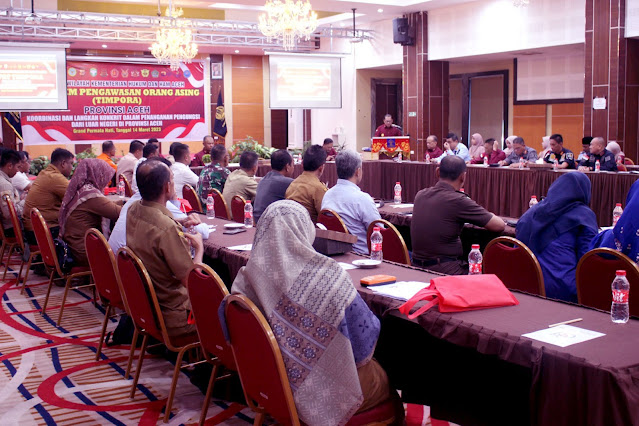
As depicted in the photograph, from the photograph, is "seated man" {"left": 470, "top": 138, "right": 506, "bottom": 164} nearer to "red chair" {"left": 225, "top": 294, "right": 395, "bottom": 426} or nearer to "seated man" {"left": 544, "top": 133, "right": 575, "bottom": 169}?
"seated man" {"left": 544, "top": 133, "right": 575, "bottom": 169}

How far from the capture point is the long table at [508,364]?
1.95 metres

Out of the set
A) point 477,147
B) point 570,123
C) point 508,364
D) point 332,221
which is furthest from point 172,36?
point 508,364

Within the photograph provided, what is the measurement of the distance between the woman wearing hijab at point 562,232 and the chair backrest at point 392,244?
74 centimetres

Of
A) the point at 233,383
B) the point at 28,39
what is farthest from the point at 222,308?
the point at 28,39

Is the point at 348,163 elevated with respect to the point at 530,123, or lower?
lower

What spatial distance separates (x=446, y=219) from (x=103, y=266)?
2.07 metres

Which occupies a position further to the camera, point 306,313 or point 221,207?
point 221,207

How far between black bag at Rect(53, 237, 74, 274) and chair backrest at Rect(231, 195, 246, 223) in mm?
1739

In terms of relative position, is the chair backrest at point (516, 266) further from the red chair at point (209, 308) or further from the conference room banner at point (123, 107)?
the conference room banner at point (123, 107)

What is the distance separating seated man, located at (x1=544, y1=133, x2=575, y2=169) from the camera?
369 inches

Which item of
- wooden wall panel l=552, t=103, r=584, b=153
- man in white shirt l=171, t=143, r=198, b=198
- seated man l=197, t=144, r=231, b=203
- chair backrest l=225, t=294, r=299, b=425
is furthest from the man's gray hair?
wooden wall panel l=552, t=103, r=584, b=153

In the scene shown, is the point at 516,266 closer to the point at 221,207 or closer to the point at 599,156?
the point at 221,207

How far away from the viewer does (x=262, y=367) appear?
231 cm

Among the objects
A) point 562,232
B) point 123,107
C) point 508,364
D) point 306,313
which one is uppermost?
point 123,107
